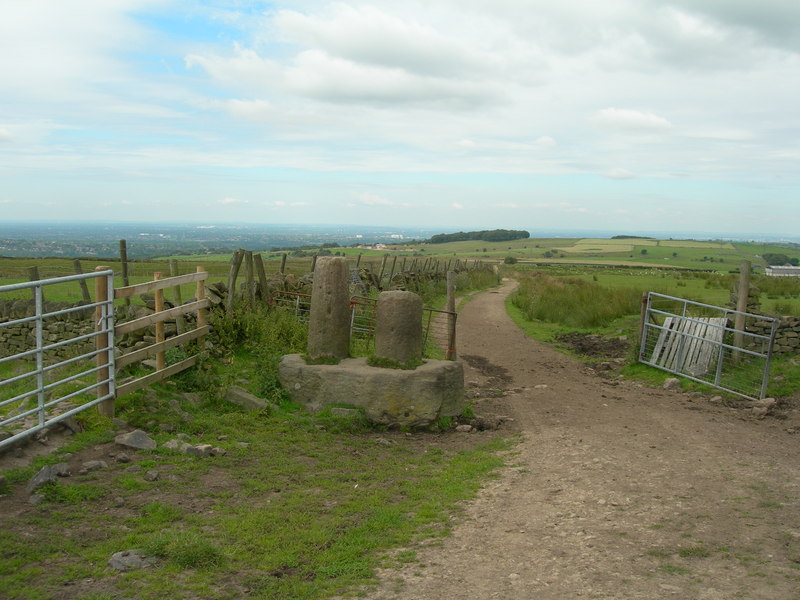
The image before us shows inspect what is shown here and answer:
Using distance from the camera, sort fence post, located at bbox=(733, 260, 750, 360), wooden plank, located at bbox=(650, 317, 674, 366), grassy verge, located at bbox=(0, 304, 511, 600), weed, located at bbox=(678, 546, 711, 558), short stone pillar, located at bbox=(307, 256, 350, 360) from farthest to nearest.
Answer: wooden plank, located at bbox=(650, 317, 674, 366)
fence post, located at bbox=(733, 260, 750, 360)
short stone pillar, located at bbox=(307, 256, 350, 360)
weed, located at bbox=(678, 546, 711, 558)
grassy verge, located at bbox=(0, 304, 511, 600)

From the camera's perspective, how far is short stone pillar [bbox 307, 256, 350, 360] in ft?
34.8

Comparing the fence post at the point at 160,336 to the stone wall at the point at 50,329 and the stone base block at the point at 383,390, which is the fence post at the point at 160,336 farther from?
the stone wall at the point at 50,329

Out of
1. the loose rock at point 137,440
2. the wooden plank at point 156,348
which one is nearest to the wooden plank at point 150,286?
the wooden plank at point 156,348

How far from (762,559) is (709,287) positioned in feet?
86.0

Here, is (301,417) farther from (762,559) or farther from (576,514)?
(762,559)

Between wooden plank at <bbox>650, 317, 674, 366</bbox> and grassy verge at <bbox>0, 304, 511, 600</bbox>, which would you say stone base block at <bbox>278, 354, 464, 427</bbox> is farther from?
wooden plank at <bbox>650, 317, 674, 366</bbox>

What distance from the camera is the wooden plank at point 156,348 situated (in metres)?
8.15

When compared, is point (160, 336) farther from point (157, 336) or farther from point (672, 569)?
point (672, 569)

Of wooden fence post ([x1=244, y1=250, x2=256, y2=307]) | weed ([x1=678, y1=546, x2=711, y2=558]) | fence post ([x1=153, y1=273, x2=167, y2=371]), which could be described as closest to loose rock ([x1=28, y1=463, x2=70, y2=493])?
fence post ([x1=153, y1=273, x2=167, y2=371])

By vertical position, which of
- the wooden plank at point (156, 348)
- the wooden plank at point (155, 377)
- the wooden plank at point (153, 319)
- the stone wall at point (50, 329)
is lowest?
the stone wall at point (50, 329)

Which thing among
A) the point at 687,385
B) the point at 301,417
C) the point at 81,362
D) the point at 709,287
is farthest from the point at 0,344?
the point at 709,287

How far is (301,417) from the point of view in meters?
9.42

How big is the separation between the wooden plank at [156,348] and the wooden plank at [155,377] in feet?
0.90

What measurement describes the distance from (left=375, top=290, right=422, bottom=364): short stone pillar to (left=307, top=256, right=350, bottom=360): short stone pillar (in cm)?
71
